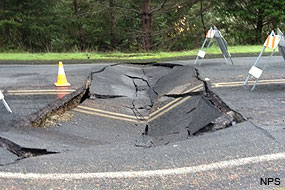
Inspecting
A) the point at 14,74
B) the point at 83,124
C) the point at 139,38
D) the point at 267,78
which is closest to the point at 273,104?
the point at 267,78

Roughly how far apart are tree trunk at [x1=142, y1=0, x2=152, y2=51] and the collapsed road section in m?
10.6

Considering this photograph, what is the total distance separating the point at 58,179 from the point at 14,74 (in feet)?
21.5

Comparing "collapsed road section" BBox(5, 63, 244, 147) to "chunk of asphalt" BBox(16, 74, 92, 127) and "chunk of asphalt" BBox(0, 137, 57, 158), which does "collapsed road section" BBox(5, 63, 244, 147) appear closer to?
"chunk of asphalt" BBox(16, 74, 92, 127)

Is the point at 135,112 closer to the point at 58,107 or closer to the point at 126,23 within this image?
the point at 58,107

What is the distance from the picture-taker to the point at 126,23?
2327 centimetres

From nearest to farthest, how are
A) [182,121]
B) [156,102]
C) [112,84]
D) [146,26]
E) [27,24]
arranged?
[182,121] → [156,102] → [112,84] → [146,26] → [27,24]

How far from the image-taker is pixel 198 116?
578 centimetres

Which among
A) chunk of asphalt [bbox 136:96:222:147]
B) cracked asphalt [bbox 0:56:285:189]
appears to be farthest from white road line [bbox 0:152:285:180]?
chunk of asphalt [bbox 136:96:222:147]

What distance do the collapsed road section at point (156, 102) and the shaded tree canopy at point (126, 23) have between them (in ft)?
38.0

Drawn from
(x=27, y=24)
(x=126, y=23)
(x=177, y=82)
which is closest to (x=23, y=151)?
(x=177, y=82)

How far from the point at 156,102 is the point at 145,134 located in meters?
1.86

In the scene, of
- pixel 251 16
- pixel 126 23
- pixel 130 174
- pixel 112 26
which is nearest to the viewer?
pixel 130 174

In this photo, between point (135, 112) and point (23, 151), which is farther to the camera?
point (135, 112)

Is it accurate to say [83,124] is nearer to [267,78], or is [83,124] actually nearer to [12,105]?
[12,105]
